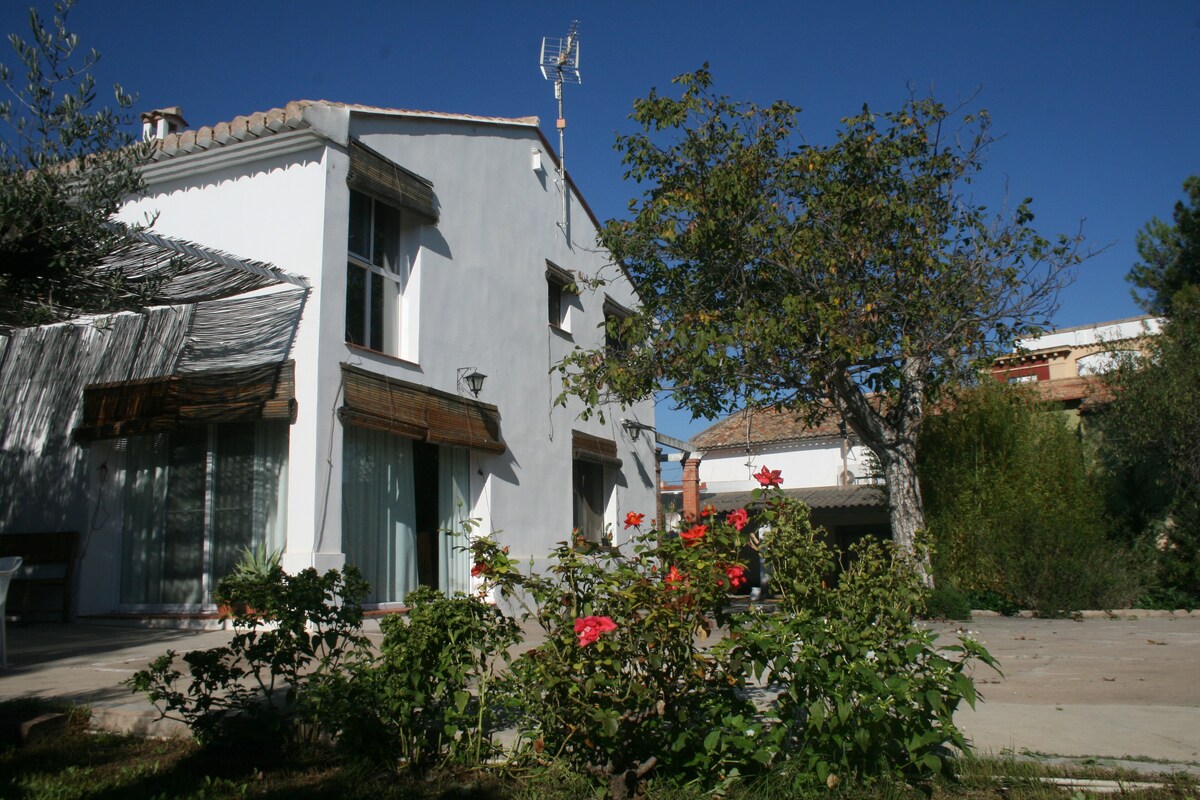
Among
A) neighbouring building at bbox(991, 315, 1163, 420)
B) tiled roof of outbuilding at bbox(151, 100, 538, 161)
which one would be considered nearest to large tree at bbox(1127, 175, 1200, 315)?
neighbouring building at bbox(991, 315, 1163, 420)

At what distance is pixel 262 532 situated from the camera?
9.04 meters

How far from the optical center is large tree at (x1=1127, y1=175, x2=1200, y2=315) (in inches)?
823

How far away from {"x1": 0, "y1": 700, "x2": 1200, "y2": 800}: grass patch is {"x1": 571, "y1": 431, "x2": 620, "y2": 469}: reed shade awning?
9.80 m

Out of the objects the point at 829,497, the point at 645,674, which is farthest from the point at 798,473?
the point at 645,674

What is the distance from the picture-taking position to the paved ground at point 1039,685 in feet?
15.6

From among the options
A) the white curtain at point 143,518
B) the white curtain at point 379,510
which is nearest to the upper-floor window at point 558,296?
the white curtain at point 379,510

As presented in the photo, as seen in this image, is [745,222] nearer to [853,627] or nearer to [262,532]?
[262,532]

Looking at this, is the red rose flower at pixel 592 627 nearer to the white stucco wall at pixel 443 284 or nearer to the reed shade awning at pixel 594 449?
the white stucco wall at pixel 443 284

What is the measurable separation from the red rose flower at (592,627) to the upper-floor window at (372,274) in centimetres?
685

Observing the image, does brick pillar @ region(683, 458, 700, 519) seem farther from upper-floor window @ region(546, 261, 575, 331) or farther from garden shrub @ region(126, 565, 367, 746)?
garden shrub @ region(126, 565, 367, 746)

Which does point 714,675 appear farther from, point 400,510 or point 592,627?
point 400,510

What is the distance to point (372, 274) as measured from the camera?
34.1 feet

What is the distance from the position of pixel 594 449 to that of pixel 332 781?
10.8 meters

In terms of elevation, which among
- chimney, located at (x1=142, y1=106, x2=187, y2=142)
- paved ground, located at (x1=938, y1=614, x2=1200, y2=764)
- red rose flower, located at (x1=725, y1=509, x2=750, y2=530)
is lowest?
paved ground, located at (x1=938, y1=614, x2=1200, y2=764)
